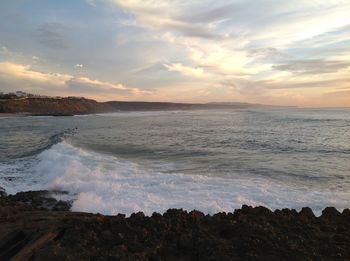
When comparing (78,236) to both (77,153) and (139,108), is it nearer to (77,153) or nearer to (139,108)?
(77,153)

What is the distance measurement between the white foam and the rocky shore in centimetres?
292

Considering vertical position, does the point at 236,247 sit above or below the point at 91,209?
above

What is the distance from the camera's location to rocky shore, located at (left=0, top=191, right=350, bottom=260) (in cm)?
583

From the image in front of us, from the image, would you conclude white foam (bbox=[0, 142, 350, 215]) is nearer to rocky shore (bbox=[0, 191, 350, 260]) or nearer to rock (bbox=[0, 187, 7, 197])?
rock (bbox=[0, 187, 7, 197])

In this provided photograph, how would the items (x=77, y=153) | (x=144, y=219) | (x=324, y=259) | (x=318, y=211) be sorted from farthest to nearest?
(x=77, y=153)
(x=318, y=211)
(x=144, y=219)
(x=324, y=259)

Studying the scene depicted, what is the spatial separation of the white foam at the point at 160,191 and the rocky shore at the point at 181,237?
2917 mm

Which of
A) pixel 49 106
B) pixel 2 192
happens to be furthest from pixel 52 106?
pixel 2 192

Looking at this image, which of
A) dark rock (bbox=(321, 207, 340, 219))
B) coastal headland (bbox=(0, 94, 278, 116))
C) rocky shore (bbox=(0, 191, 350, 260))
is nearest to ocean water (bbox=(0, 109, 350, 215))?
dark rock (bbox=(321, 207, 340, 219))

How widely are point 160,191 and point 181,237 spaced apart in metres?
6.01

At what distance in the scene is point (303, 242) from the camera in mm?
6270

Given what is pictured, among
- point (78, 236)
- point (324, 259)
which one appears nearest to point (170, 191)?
point (78, 236)

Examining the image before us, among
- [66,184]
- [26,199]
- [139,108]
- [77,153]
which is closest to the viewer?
[26,199]

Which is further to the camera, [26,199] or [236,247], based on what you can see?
[26,199]

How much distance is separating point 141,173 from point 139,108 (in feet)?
594
